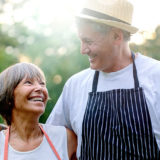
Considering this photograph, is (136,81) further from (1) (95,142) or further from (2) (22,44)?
(2) (22,44)

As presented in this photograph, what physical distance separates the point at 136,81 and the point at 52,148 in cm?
70

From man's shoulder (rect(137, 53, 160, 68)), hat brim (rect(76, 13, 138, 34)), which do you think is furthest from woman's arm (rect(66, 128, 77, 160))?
hat brim (rect(76, 13, 138, 34))

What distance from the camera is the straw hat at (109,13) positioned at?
2258 mm

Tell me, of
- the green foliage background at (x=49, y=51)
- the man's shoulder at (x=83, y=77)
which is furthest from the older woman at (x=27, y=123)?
the green foliage background at (x=49, y=51)

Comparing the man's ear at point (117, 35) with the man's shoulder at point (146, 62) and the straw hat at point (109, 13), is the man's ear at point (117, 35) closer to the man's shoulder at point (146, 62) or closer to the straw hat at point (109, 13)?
the straw hat at point (109, 13)

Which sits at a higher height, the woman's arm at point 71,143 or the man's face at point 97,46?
the man's face at point 97,46

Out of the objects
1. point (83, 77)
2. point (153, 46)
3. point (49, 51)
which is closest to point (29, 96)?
point (83, 77)

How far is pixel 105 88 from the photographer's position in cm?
233

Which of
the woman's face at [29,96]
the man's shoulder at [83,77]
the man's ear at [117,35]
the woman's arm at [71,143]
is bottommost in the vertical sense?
the woman's arm at [71,143]

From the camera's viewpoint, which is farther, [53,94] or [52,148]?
[53,94]

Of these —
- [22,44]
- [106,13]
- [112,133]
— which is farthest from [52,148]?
[22,44]

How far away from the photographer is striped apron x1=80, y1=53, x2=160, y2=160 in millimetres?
2133

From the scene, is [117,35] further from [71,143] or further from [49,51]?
[49,51]

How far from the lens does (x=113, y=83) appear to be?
2307 millimetres
